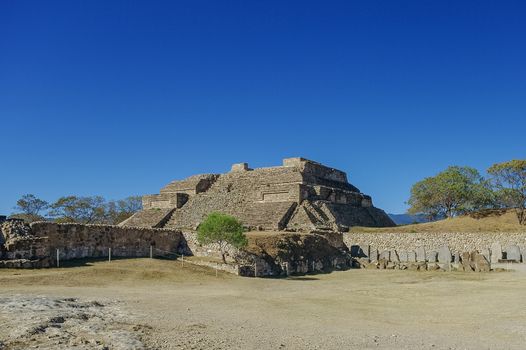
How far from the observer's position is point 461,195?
177 feet

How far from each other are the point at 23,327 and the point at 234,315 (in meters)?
5.33

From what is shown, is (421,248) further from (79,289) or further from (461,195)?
(79,289)

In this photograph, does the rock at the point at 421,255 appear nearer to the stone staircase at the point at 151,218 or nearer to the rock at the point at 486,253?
the rock at the point at 486,253

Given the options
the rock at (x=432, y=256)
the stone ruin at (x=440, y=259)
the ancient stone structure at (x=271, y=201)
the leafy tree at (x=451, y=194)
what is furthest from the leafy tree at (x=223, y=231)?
the leafy tree at (x=451, y=194)

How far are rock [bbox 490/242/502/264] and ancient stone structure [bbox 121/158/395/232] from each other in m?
10.6

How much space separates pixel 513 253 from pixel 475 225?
7.73m

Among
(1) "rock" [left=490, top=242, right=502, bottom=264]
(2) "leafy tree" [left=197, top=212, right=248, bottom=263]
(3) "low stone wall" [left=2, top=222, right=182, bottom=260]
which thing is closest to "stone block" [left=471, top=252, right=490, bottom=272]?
(1) "rock" [left=490, top=242, right=502, bottom=264]

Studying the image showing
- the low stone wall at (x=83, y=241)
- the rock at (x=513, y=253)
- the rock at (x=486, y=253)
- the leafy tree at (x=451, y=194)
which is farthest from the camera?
the leafy tree at (x=451, y=194)

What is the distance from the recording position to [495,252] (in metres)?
33.6

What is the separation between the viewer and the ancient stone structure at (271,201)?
130ft

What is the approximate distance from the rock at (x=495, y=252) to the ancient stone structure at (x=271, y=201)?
1062 centimetres

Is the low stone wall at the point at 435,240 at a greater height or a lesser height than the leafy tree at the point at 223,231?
lesser

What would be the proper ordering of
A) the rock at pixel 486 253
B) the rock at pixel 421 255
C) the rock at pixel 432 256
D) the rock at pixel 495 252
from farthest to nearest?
the rock at pixel 421 255
the rock at pixel 432 256
the rock at pixel 486 253
the rock at pixel 495 252

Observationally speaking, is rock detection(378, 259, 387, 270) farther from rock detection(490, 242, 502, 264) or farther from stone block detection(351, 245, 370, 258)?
rock detection(490, 242, 502, 264)
